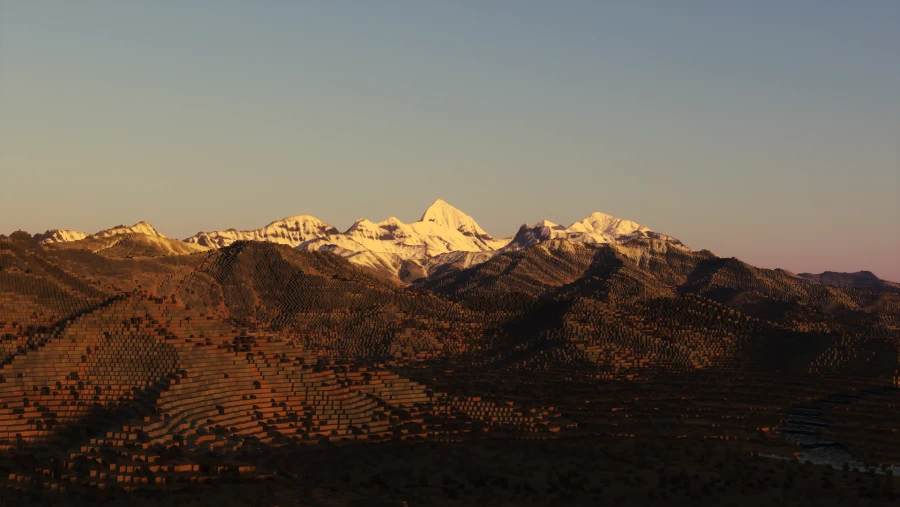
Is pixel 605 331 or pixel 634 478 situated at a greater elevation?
pixel 605 331

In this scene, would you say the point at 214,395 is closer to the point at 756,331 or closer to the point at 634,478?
the point at 634,478

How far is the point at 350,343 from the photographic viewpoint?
166m

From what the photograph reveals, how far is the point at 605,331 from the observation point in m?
160

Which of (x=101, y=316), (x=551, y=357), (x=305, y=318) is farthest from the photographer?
(x=305, y=318)

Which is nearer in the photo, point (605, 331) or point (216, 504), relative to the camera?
point (216, 504)

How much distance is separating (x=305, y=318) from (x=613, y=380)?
69.8 metres

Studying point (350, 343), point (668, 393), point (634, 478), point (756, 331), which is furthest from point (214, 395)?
point (756, 331)

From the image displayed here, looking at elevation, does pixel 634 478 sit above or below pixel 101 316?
below

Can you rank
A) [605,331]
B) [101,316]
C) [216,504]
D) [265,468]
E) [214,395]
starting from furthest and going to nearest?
[605,331] → [101,316] → [214,395] → [265,468] → [216,504]

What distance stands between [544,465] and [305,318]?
368 ft

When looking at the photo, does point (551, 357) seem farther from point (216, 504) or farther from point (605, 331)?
point (216, 504)

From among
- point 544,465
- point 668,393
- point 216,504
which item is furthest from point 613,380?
point 216,504

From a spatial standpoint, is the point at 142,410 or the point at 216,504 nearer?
the point at 216,504

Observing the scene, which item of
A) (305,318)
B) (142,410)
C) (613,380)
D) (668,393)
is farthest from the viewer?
(305,318)
